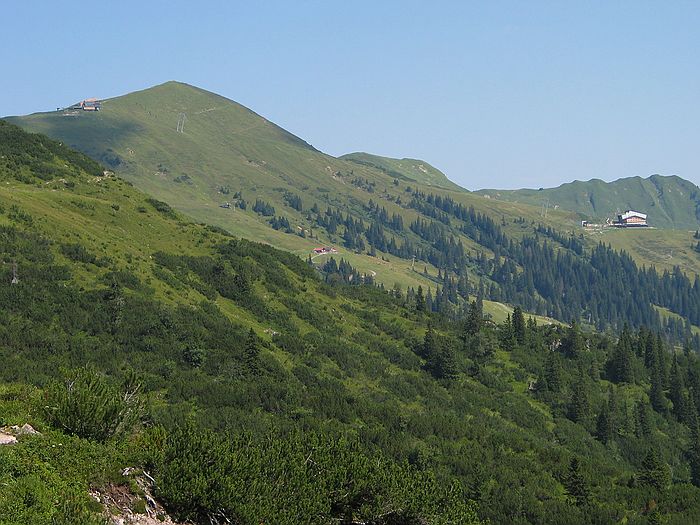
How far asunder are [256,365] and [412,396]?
31.2m

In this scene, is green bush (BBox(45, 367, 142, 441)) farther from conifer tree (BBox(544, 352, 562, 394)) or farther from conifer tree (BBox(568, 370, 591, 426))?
conifer tree (BBox(544, 352, 562, 394))

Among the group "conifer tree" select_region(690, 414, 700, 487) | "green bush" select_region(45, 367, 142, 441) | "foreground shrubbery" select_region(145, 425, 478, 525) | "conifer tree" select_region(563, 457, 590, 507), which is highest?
"green bush" select_region(45, 367, 142, 441)

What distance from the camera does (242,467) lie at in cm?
3494

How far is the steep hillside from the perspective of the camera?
32781mm

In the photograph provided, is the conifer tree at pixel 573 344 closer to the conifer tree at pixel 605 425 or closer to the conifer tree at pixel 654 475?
the conifer tree at pixel 605 425

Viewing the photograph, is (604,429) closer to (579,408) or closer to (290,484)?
(579,408)

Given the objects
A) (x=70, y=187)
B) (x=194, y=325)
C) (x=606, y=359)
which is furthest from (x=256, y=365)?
(x=606, y=359)

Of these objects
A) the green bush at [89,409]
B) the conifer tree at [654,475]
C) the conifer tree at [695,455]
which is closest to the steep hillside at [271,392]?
the green bush at [89,409]

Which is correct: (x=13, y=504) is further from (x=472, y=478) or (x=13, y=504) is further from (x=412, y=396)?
(x=412, y=396)

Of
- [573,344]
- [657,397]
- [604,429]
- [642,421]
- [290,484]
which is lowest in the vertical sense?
[604,429]

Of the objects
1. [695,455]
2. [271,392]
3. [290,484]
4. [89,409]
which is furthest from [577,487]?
[89,409]

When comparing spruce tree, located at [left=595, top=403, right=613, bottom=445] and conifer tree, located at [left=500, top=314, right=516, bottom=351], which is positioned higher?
conifer tree, located at [left=500, top=314, right=516, bottom=351]

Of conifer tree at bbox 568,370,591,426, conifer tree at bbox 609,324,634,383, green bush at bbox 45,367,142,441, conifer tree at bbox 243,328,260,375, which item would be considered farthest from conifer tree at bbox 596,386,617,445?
green bush at bbox 45,367,142,441

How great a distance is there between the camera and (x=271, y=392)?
10431 centimetres
